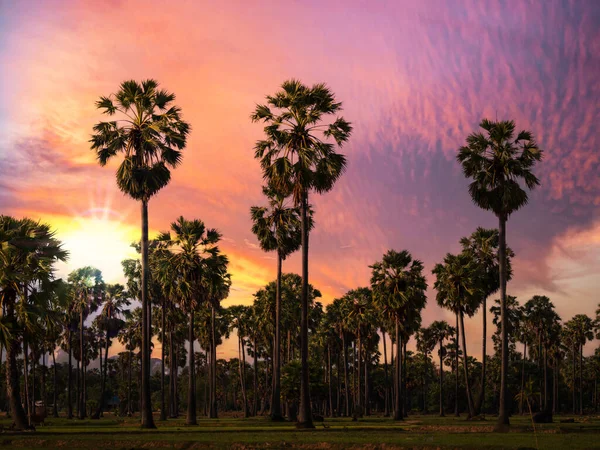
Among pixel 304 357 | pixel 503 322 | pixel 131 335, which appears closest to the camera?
pixel 304 357

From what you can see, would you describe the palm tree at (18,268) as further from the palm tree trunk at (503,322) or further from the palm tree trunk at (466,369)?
the palm tree trunk at (466,369)

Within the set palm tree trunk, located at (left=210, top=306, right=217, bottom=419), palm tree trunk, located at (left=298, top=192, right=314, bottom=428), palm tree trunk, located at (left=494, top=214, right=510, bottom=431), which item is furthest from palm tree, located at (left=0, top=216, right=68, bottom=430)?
palm tree trunk, located at (left=210, top=306, right=217, bottom=419)

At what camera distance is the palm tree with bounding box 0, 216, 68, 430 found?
38.0m

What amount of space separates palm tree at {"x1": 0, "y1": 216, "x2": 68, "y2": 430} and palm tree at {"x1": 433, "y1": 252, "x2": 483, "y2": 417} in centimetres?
4874

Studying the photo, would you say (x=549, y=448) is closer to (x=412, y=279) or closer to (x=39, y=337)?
(x=39, y=337)

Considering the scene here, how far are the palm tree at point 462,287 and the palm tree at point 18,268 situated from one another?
48745 millimetres

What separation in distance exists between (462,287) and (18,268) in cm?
5266

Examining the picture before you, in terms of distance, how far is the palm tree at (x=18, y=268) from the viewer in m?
38.0

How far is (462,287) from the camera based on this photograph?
77750mm

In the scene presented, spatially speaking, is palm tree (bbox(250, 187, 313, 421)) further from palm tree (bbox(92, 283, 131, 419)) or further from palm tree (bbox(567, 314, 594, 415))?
palm tree (bbox(567, 314, 594, 415))

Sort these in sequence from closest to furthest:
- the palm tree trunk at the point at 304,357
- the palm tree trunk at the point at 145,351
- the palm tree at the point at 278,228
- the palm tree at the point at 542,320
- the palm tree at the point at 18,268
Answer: the palm tree at the point at 18,268, the palm tree trunk at the point at 304,357, the palm tree trunk at the point at 145,351, the palm tree at the point at 278,228, the palm tree at the point at 542,320

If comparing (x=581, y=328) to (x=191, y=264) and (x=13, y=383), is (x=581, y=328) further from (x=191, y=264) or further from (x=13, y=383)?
(x=13, y=383)

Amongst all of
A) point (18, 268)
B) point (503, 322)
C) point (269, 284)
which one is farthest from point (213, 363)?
point (503, 322)

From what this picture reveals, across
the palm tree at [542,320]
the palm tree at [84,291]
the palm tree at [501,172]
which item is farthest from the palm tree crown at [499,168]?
the palm tree at [542,320]
